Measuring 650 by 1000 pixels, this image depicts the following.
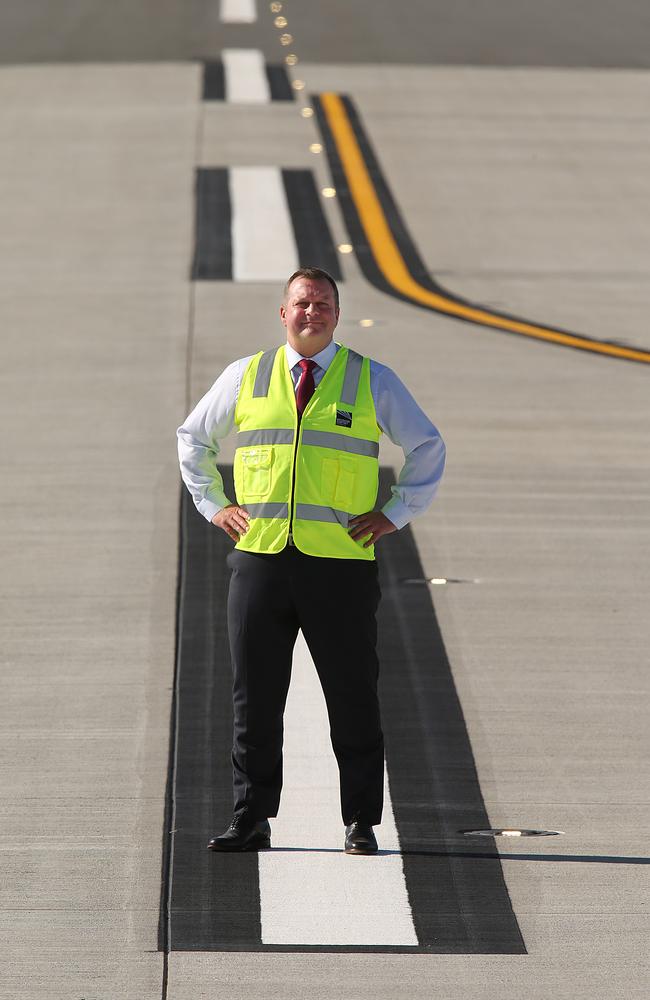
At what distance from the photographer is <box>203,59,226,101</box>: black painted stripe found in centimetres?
2178

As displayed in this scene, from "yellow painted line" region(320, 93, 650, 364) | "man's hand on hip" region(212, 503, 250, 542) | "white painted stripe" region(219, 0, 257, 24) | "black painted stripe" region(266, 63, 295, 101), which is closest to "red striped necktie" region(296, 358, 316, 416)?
"man's hand on hip" region(212, 503, 250, 542)

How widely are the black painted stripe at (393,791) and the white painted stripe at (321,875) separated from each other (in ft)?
0.15

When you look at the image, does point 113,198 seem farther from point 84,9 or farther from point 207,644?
point 84,9

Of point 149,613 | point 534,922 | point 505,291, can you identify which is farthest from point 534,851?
point 505,291

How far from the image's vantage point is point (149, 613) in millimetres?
7734

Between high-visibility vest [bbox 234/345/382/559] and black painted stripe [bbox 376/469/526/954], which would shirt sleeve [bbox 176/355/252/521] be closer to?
high-visibility vest [bbox 234/345/382/559]

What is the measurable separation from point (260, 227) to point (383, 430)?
10.5 meters

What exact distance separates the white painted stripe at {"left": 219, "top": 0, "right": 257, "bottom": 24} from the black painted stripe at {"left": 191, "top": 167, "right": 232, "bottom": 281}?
39.3 feet

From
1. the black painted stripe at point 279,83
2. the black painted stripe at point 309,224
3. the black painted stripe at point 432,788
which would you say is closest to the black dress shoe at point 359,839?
the black painted stripe at point 432,788

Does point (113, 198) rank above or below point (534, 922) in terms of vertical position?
below

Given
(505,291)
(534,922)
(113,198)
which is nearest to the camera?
(534,922)

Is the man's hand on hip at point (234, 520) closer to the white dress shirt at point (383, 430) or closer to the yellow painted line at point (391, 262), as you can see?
the white dress shirt at point (383, 430)

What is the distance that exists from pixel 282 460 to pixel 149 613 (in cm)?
257

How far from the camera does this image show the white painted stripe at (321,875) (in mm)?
5188
